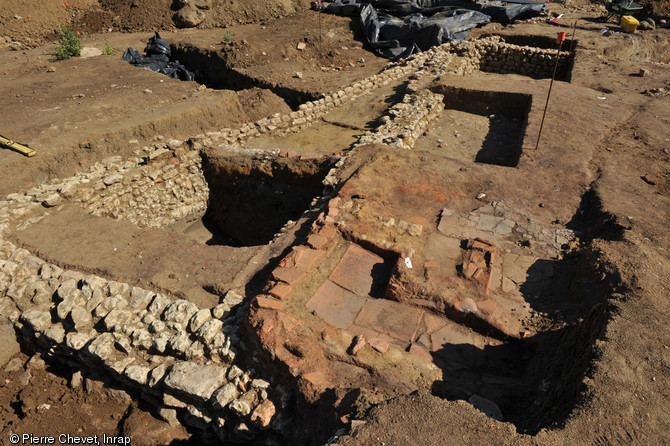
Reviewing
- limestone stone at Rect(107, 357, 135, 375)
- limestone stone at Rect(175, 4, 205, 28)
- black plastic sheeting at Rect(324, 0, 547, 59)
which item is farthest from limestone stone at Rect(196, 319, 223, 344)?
limestone stone at Rect(175, 4, 205, 28)

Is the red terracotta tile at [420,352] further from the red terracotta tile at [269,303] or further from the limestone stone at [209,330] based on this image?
the limestone stone at [209,330]

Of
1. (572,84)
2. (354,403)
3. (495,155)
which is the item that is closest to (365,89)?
(495,155)

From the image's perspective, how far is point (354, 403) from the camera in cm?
290

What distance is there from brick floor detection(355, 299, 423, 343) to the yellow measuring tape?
18.6ft

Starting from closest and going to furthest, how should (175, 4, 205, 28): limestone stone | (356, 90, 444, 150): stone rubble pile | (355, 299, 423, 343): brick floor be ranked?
(355, 299, 423, 343): brick floor < (356, 90, 444, 150): stone rubble pile < (175, 4, 205, 28): limestone stone

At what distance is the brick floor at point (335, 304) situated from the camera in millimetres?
3951

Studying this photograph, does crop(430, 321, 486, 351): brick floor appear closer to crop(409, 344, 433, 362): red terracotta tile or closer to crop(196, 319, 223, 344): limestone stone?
crop(409, 344, 433, 362): red terracotta tile

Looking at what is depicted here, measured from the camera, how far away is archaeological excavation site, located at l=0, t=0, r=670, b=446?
3.13 m

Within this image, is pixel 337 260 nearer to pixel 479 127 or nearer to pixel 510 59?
pixel 479 127

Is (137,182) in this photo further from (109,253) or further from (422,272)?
(422,272)

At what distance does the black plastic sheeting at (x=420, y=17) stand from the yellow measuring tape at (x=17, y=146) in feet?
28.8

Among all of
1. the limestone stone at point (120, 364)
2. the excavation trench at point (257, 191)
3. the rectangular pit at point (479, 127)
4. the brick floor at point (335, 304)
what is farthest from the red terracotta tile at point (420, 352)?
the rectangular pit at point (479, 127)

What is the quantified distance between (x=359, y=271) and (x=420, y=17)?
10.6m

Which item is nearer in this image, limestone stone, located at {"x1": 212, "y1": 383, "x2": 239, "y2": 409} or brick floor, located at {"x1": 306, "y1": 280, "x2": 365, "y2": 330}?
limestone stone, located at {"x1": 212, "y1": 383, "x2": 239, "y2": 409}
